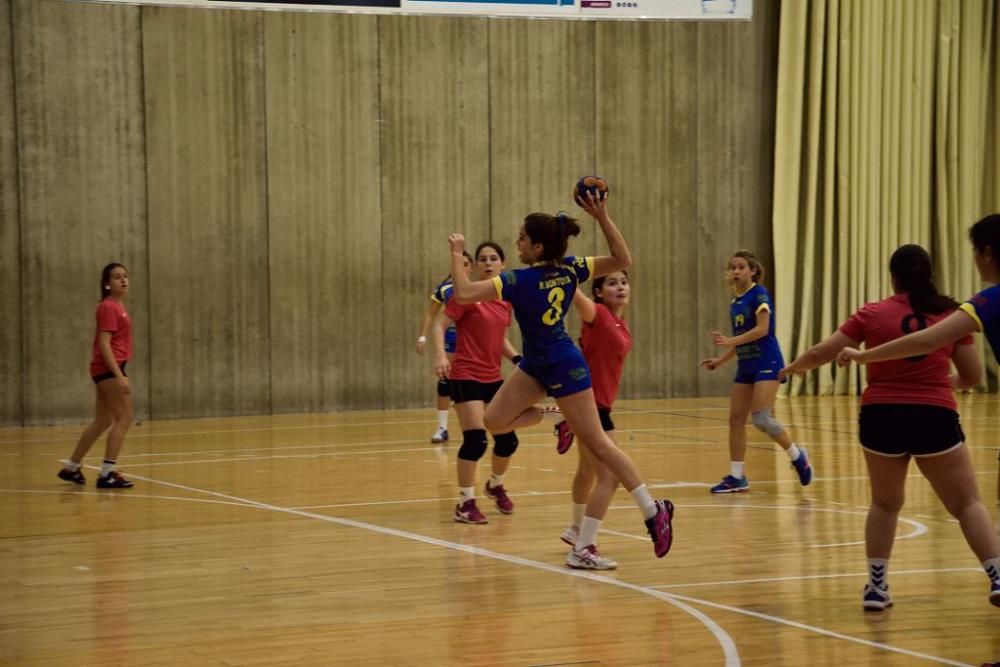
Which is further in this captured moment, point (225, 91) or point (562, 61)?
point (562, 61)

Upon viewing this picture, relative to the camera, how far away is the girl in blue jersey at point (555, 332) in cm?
675

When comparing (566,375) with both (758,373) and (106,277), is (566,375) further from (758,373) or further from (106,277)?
(106,277)

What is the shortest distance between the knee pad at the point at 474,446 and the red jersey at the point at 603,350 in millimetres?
1327

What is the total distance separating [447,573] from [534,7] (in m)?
13.0

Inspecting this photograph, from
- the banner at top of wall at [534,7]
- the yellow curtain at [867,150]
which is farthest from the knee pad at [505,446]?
the yellow curtain at [867,150]

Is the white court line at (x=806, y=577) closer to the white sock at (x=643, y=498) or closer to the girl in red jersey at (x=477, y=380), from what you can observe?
the white sock at (x=643, y=498)

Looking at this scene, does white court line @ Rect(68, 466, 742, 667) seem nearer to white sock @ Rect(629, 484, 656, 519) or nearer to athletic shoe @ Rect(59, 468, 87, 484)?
white sock @ Rect(629, 484, 656, 519)

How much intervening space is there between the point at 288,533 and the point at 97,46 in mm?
10367

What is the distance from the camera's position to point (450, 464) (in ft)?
40.0

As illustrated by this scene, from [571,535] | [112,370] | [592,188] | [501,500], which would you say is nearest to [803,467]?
[501,500]

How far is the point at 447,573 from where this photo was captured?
6945 mm

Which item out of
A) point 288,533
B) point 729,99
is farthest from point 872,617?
point 729,99

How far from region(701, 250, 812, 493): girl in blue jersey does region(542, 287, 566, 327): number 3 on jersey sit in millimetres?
3495

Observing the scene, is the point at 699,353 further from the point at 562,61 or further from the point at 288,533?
the point at 288,533
